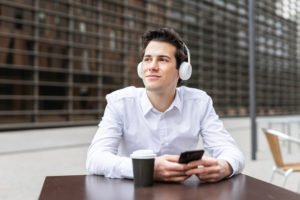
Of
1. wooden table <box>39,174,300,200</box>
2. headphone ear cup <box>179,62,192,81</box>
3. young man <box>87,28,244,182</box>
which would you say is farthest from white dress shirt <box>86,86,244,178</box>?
wooden table <box>39,174,300,200</box>

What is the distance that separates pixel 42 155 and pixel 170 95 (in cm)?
521

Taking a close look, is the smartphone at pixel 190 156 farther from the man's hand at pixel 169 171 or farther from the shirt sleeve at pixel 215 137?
the shirt sleeve at pixel 215 137

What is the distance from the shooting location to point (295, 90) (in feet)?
73.5

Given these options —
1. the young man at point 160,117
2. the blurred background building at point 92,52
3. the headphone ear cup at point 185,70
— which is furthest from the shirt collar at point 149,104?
the blurred background building at point 92,52

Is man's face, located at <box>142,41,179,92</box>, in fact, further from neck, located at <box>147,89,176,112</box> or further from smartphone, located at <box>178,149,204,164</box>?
smartphone, located at <box>178,149,204,164</box>

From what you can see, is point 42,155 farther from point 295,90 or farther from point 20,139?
point 295,90

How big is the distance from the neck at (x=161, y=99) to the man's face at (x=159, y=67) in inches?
1.7

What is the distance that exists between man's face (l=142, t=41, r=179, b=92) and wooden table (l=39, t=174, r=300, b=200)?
440 millimetres

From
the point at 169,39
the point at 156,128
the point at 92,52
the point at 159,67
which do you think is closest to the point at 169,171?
the point at 156,128

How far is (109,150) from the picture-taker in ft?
5.43

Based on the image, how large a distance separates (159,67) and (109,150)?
0.44 meters

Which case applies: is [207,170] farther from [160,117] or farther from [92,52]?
[92,52]

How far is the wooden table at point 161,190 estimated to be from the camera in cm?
118

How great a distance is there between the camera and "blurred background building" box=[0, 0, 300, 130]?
9617 millimetres
